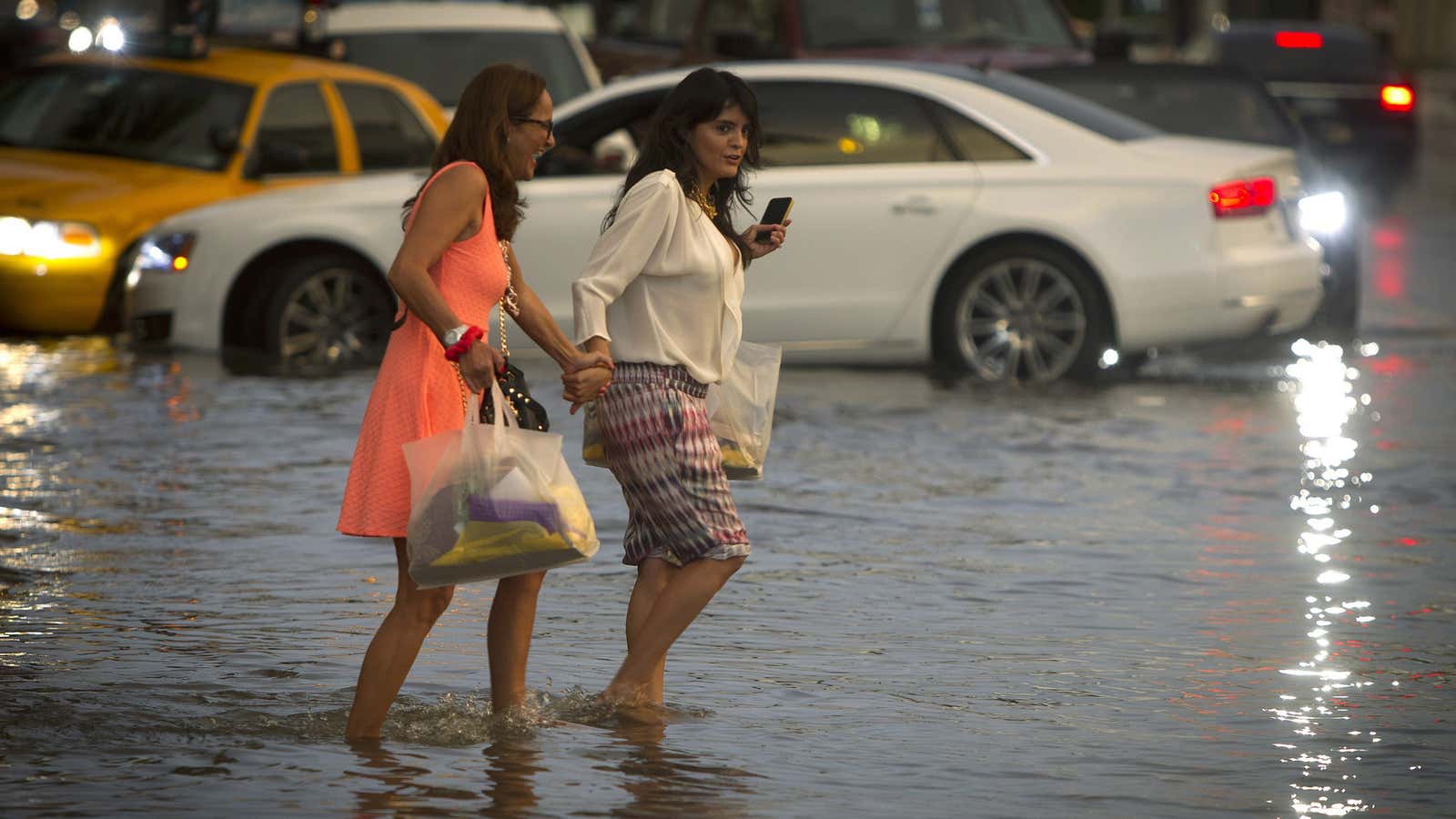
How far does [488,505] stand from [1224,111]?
34.7 feet

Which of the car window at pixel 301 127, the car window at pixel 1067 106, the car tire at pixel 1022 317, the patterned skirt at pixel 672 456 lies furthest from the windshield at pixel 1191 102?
the patterned skirt at pixel 672 456

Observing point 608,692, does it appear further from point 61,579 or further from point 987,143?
point 987,143

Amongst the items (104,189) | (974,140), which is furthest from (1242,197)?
(104,189)

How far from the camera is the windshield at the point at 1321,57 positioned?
78.6 ft

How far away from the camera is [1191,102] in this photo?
16281 mm

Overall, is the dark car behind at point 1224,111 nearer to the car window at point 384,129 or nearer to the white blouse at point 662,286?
the car window at point 384,129

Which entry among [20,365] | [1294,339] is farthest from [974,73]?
[20,365]

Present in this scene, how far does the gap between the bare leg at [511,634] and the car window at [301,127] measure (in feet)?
31.3

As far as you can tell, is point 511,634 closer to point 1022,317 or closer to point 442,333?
point 442,333

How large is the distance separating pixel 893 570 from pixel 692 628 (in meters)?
1.11

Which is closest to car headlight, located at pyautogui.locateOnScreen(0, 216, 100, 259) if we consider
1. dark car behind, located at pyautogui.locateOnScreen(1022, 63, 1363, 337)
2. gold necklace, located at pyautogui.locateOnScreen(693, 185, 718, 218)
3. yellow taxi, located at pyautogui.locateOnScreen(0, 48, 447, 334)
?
yellow taxi, located at pyautogui.locateOnScreen(0, 48, 447, 334)

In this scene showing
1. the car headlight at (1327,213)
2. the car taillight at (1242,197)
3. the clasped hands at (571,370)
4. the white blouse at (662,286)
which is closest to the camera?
the clasped hands at (571,370)

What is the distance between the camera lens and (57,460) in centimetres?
1128

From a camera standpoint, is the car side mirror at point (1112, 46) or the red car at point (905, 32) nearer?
the car side mirror at point (1112, 46)
